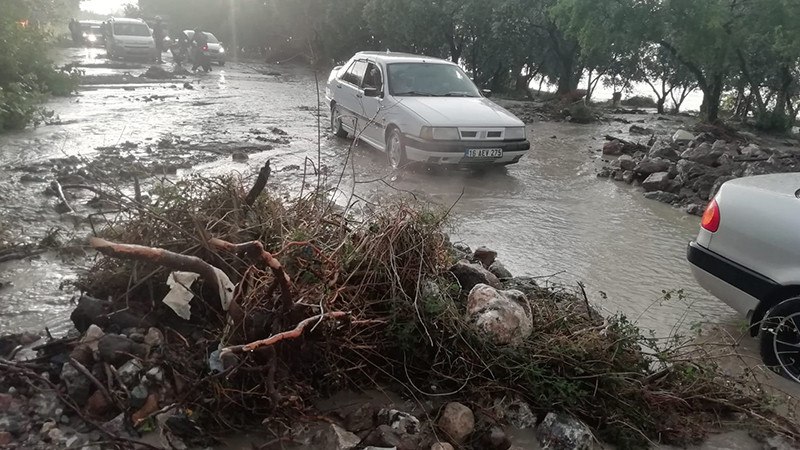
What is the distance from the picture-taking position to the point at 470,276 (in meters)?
4.21

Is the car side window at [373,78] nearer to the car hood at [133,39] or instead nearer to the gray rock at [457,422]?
the gray rock at [457,422]

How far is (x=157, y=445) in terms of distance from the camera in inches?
110

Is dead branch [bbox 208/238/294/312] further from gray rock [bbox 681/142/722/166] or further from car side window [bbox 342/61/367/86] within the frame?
gray rock [bbox 681/142/722/166]

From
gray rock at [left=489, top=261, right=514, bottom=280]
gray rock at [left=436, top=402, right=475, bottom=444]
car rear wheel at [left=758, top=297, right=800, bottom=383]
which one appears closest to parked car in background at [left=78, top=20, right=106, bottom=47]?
gray rock at [left=489, top=261, right=514, bottom=280]

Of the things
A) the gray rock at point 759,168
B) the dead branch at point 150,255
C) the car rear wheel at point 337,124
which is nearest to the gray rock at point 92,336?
the dead branch at point 150,255

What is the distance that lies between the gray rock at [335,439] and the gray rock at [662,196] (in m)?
7.36

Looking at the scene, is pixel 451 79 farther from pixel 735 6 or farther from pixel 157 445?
pixel 735 6

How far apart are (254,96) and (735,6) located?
14.0 metres

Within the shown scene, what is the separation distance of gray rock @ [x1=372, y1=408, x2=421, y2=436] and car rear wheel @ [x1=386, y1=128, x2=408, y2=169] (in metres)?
5.84

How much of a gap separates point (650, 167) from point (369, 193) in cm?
498

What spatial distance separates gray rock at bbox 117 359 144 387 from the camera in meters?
3.06

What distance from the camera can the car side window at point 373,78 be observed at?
378 inches

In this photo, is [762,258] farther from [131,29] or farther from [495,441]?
[131,29]

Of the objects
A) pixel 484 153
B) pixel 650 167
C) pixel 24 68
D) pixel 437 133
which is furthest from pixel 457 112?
pixel 24 68
